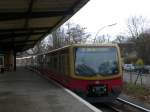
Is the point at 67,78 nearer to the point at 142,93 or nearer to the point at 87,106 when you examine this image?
the point at 87,106

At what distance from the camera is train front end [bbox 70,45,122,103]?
63.6ft

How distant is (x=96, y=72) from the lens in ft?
64.6

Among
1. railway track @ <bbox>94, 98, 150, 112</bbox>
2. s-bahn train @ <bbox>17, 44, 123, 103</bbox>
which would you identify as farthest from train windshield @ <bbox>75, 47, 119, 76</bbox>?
railway track @ <bbox>94, 98, 150, 112</bbox>

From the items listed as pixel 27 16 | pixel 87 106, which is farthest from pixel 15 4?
pixel 87 106

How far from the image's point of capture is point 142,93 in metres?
27.7

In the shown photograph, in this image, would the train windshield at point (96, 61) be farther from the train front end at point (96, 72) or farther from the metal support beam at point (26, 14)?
the metal support beam at point (26, 14)

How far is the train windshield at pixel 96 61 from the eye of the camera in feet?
64.6

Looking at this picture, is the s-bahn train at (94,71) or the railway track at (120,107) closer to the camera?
the railway track at (120,107)

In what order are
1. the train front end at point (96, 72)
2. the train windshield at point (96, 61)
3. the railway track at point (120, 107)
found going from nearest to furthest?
the railway track at point (120, 107)
the train front end at point (96, 72)
the train windshield at point (96, 61)

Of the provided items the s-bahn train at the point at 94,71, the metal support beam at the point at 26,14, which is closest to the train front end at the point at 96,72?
the s-bahn train at the point at 94,71

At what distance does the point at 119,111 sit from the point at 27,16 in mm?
7543

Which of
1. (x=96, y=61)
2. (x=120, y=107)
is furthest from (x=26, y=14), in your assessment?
(x=120, y=107)

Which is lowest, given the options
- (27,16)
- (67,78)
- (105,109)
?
(105,109)

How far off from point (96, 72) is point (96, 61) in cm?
58
